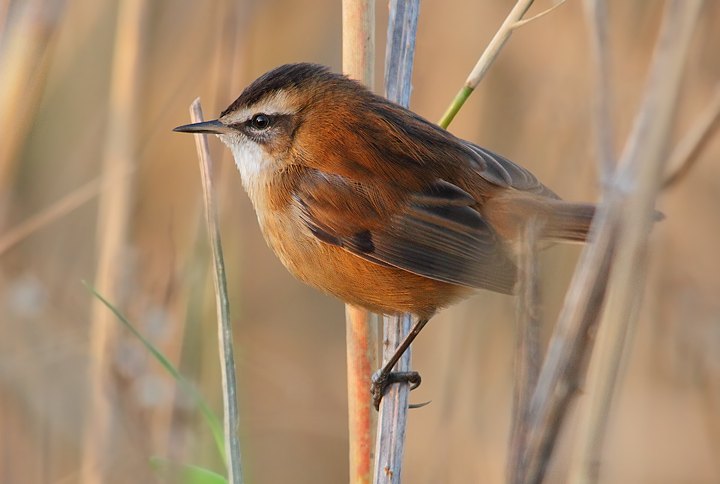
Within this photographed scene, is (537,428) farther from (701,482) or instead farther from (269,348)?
(269,348)

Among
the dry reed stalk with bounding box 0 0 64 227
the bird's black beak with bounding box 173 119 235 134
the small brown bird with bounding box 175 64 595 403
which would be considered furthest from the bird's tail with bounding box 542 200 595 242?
the dry reed stalk with bounding box 0 0 64 227

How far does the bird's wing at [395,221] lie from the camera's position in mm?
2484

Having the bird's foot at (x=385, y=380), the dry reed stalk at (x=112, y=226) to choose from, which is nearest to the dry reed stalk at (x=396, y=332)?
the bird's foot at (x=385, y=380)

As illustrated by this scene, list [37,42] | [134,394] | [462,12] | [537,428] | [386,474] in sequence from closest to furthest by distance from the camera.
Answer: [537,428] → [386,474] → [37,42] → [134,394] → [462,12]

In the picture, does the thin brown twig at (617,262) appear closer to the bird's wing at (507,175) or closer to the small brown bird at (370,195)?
the small brown bird at (370,195)

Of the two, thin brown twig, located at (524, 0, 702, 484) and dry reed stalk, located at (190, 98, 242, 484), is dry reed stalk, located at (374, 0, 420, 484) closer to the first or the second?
dry reed stalk, located at (190, 98, 242, 484)

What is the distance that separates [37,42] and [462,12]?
207cm

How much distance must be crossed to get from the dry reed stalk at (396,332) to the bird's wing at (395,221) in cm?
33

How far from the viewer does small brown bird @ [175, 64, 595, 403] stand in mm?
2490

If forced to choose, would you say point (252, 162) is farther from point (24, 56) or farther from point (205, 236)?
point (24, 56)

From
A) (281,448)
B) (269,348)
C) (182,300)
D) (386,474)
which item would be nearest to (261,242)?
(269,348)

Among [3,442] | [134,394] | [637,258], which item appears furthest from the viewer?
[3,442]

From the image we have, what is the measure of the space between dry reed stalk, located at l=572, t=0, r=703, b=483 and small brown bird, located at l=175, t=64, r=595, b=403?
3.70ft

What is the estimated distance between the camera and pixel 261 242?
4.45 metres
